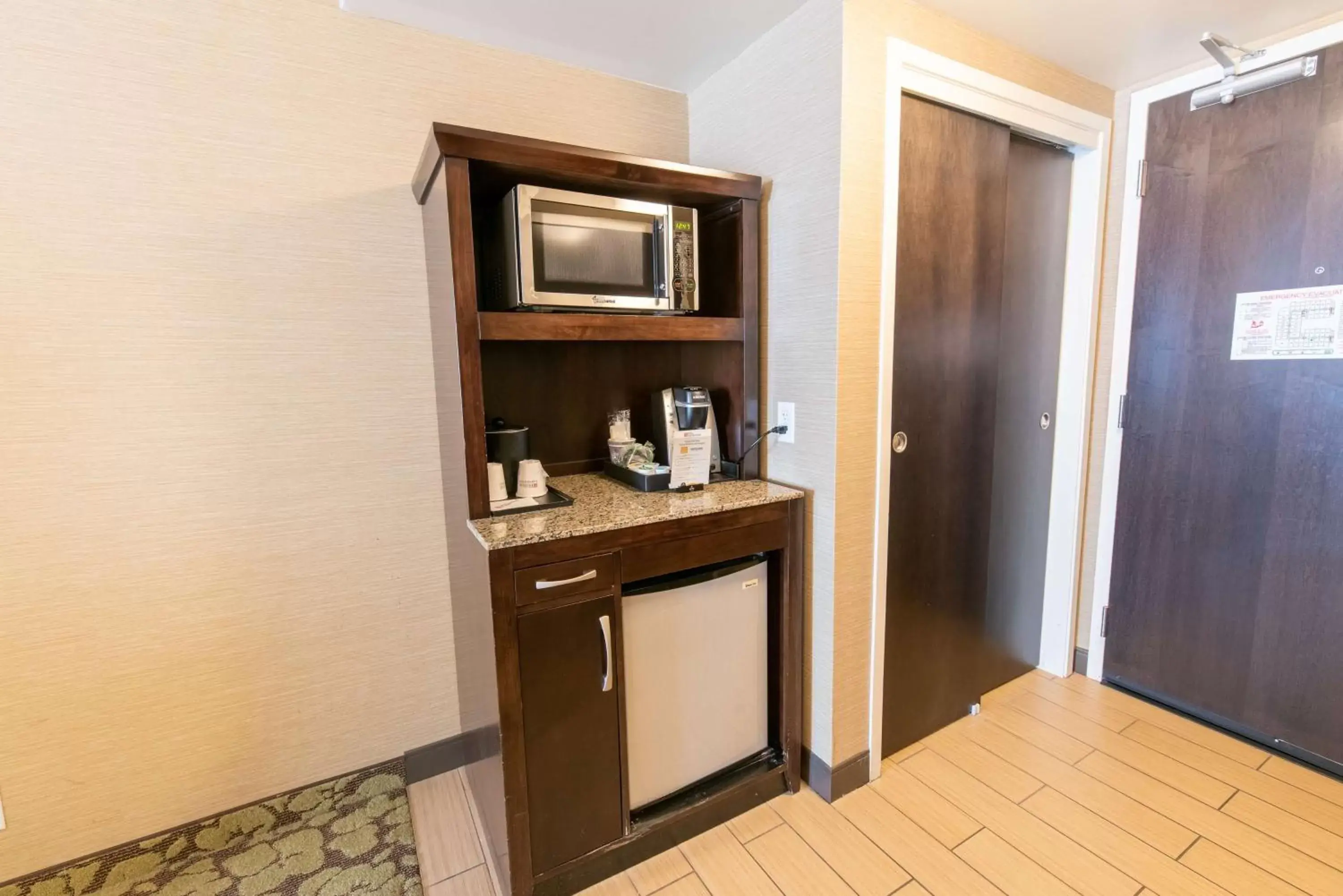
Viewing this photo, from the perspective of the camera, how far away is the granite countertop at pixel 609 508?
4.40ft

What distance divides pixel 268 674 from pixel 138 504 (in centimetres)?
58

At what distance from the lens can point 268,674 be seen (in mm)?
1659

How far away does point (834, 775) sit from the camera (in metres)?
1.76

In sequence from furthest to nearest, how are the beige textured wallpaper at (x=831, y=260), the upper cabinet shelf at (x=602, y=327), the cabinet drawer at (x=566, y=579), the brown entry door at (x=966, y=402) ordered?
1. the brown entry door at (x=966, y=402)
2. the beige textured wallpaper at (x=831, y=260)
3. the upper cabinet shelf at (x=602, y=327)
4. the cabinet drawer at (x=566, y=579)

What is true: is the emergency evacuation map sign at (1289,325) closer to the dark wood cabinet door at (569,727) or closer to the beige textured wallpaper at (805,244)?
the beige textured wallpaper at (805,244)

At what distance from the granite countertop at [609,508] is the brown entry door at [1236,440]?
149cm

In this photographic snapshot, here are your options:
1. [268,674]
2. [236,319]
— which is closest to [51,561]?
[268,674]

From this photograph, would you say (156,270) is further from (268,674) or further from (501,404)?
(268,674)

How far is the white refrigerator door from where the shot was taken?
1.53 metres

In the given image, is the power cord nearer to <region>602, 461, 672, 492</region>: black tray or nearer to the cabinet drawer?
<region>602, 461, 672, 492</region>: black tray

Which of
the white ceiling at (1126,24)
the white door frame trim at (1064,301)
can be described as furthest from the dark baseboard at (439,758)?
the white ceiling at (1126,24)

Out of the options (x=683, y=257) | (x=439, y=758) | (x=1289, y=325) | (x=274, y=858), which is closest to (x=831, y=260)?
(x=683, y=257)

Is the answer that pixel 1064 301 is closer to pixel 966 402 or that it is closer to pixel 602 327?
pixel 966 402

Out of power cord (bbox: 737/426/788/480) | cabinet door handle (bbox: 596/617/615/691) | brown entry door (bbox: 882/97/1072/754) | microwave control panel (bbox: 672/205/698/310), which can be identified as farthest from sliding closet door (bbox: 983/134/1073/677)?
cabinet door handle (bbox: 596/617/615/691)
